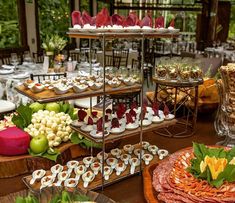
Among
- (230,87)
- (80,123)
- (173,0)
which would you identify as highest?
(173,0)

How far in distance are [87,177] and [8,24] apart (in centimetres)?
466

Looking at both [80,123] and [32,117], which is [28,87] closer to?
[80,123]

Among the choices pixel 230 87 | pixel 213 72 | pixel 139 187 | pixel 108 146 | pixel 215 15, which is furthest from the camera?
pixel 215 15

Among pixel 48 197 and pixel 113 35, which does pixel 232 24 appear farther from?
pixel 48 197

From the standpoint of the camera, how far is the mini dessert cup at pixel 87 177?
1.74m

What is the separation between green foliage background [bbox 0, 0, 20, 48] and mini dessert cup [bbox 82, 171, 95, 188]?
4.50m

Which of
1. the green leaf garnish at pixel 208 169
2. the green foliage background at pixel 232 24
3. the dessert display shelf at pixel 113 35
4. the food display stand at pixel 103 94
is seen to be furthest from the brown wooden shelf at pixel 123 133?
the green foliage background at pixel 232 24

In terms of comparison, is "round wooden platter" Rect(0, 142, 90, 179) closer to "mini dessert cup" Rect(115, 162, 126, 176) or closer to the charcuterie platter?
"mini dessert cup" Rect(115, 162, 126, 176)

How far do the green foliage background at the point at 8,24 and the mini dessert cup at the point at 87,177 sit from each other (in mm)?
4499

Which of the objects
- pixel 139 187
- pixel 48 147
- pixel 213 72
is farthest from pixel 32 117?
pixel 213 72

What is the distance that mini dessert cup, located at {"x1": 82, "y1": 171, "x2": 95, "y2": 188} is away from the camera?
174 cm

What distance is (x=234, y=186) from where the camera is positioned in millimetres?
1546

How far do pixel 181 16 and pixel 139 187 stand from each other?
10.0 meters

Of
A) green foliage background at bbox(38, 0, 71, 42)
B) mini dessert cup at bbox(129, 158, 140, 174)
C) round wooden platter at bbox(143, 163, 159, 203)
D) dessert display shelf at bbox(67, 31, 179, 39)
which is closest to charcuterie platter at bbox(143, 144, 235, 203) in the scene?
round wooden platter at bbox(143, 163, 159, 203)
